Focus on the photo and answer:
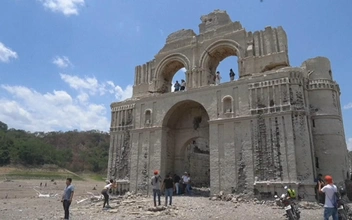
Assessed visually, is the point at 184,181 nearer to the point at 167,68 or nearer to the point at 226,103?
the point at 226,103

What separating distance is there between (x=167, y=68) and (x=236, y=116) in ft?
26.6

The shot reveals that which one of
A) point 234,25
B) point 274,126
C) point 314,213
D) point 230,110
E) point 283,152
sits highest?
point 234,25

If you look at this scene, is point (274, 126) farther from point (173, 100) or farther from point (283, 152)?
point (173, 100)

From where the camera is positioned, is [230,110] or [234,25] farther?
[234,25]

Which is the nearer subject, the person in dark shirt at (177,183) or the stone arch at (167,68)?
the person in dark shirt at (177,183)

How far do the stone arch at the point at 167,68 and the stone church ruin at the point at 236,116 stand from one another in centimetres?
8

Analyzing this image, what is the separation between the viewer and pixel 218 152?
678 inches

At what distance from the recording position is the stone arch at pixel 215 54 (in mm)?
19698

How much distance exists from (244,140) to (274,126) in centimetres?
187

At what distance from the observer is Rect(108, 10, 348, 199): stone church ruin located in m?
15.5

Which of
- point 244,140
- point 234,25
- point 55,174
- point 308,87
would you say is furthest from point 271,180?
point 55,174

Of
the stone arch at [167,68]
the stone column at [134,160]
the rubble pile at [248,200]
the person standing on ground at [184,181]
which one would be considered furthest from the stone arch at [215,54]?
the rubble pile at [248,200]

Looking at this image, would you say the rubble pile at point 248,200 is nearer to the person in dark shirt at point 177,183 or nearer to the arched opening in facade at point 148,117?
the person in dark shirt at point 177,183

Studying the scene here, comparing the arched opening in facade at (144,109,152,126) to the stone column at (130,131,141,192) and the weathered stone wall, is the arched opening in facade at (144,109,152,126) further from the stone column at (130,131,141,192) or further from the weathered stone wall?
the weathered stone wall
